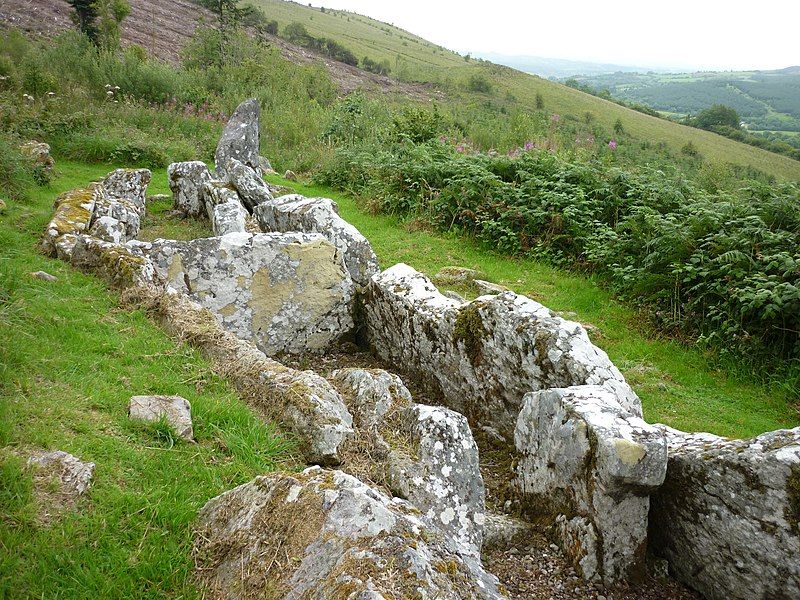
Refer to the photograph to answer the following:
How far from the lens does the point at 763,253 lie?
9062 mm

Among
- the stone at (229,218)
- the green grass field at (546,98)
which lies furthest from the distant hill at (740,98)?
the stone at (229,218)

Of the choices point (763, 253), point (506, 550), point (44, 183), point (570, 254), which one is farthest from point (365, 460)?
point (44, 183)

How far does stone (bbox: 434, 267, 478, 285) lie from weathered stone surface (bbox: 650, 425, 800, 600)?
6.55 m

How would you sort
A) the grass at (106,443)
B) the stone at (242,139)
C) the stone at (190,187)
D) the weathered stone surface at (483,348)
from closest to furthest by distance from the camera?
the grass at (106,443), the weathered stone surface at (483,348), the stone at (190,187), the stone at (242,139)

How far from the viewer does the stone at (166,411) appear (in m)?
4.43

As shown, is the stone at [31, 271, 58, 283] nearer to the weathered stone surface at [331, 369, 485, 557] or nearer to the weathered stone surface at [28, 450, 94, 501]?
the weathered stone surface at [28, 450, 94, 501]

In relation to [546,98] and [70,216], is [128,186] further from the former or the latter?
[546,98]

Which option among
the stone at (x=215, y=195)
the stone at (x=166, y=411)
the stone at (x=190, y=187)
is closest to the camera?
the stone at (x=166, y=411)

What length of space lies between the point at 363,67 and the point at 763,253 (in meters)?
59.9

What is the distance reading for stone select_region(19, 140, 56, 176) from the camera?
46.4ft

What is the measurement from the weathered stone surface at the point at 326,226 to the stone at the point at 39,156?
671 cm

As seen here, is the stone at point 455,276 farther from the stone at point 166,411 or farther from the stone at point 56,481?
the stone at point 56,481

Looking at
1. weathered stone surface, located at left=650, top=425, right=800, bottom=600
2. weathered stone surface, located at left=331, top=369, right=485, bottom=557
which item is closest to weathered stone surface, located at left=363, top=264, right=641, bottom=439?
weathered stone surface, located at left=650, top=425, right=800, bottom=600

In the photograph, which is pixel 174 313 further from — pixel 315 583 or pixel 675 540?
pixel 675 540
